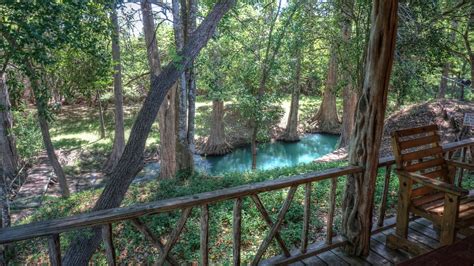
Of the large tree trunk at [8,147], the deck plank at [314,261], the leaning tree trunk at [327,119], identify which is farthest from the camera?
the leaning tree trunk at [327,119]

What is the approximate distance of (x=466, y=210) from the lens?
94.9 inches

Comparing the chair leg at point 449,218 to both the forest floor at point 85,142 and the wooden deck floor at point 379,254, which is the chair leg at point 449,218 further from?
the forest floor at point 85,142

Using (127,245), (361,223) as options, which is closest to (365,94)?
(361,223)

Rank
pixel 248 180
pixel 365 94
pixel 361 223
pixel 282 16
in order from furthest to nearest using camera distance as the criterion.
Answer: pixel 282 16 → pixel 248 180 → pixel 361 223 → pixel 365 94

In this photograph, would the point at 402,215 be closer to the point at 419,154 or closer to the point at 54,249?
the point at 419,154

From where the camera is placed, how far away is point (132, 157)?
439cm

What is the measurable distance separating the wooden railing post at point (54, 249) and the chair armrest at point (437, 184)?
2414 millimetres

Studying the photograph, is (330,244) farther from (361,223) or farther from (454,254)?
(454,254)

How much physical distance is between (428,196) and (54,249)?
2787 mm

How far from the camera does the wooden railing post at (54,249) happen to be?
1499 millimetres

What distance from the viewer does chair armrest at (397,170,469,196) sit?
7.04 ft

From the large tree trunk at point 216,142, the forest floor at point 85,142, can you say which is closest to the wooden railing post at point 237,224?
the forest floor at point 85,142

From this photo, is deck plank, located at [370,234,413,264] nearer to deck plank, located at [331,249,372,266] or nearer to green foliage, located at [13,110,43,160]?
deck plank, located at [331,249,372,266]

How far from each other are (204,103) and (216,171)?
23.2 feet
